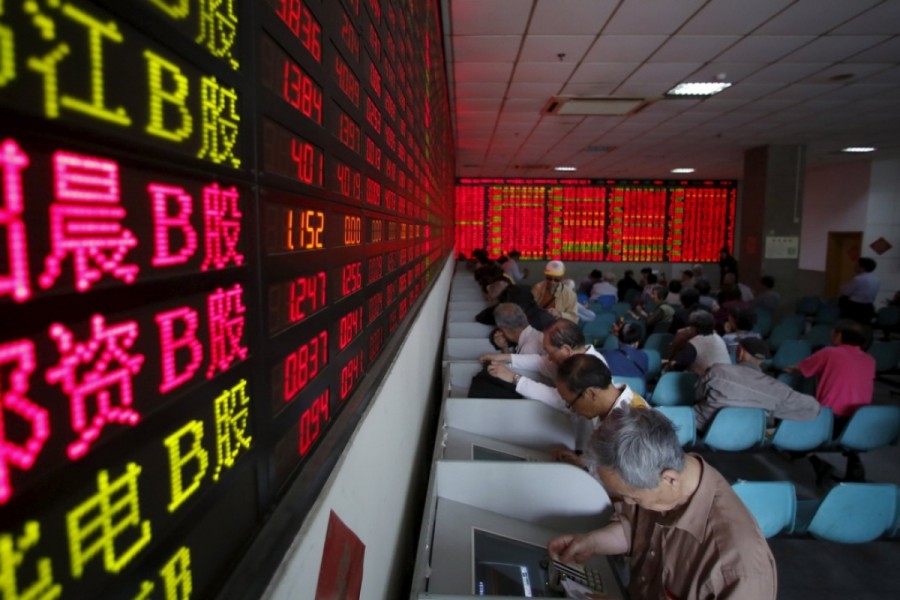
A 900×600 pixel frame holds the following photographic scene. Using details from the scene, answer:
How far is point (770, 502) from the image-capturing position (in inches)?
88.6

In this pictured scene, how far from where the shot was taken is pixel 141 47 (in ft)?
1.56

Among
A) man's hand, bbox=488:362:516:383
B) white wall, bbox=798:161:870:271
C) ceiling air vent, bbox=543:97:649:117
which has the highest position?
ceiling air vent, bbox=543:97:649:117

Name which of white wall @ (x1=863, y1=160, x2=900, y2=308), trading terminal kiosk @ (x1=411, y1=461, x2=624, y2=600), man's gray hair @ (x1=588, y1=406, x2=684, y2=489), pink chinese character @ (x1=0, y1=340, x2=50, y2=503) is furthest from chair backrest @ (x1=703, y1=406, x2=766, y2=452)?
white wall @ (x1=863, y1=160, x2=900, y2=308)

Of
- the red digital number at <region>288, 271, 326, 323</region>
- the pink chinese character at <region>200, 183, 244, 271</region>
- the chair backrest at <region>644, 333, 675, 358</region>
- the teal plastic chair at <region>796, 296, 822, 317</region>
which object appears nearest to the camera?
the pink chinese character at <region>200, 183, 244, 271</region>

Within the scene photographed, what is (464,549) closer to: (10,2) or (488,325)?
(10,2)

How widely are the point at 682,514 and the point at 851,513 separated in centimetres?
141

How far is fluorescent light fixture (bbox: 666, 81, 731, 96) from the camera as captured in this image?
5.57 meters

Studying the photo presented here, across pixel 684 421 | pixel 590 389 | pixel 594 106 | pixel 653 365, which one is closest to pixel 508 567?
pixel 590 389

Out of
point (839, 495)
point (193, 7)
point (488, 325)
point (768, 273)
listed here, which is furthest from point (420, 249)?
point (768, 273)

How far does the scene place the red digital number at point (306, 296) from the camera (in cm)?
88

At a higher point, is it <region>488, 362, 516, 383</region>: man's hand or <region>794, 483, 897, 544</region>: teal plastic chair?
<region>488, 362, 516, 383</region>: man's hand

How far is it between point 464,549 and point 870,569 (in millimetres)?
2497

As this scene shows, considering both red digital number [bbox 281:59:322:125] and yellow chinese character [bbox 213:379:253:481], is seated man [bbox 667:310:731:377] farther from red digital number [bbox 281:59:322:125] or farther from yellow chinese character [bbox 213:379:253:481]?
yellow chinese character [bbox 213:379:253:481]

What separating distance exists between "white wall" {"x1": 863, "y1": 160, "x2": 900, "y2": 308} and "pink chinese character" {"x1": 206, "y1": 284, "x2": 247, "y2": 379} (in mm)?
14155
